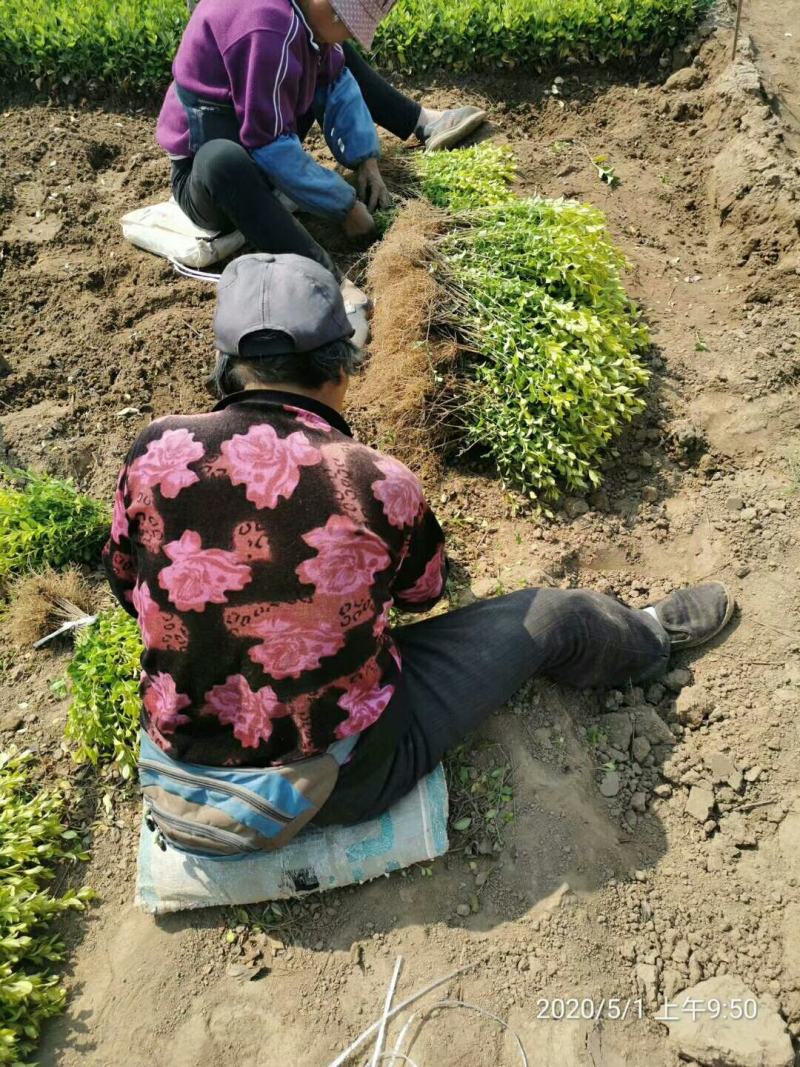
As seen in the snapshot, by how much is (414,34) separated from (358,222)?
215 cm

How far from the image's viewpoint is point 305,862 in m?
2.47

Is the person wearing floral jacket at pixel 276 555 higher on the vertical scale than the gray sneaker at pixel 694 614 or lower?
higher

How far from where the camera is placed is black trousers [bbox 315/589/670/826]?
238cm

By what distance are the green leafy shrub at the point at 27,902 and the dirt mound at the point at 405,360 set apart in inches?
77.2

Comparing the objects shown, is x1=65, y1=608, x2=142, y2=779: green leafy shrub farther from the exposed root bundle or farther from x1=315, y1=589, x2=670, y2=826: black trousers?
x1=315, y1=589, x2=670, y2=826: black trousers

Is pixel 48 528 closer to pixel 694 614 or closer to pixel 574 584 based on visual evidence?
pixel 574 584

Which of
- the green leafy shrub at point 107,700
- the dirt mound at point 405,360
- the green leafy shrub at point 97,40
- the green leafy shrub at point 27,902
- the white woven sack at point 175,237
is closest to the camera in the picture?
the green leafy shrub at point 27,902

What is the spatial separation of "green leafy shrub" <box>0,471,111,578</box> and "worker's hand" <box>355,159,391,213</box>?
7.31 feet

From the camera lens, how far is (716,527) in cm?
348

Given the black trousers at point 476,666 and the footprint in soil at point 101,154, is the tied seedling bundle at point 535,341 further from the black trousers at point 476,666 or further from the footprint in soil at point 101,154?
the footprint in soil at point 101,154

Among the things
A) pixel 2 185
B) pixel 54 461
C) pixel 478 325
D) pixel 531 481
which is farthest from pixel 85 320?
pixel 531 481

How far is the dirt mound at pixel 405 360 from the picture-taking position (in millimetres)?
3635
